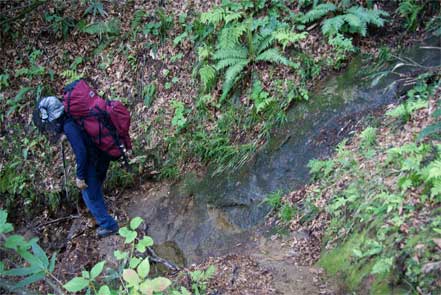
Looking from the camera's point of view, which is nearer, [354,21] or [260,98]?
[354,21]

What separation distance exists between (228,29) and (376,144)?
3.31 metres

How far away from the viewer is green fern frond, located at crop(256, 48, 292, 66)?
23.1 feet

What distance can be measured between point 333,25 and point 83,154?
4.15 metres

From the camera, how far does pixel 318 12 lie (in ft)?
23.5

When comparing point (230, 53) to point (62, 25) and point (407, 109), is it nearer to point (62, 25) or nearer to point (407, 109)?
point (407, 109)

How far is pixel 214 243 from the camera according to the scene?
611cm

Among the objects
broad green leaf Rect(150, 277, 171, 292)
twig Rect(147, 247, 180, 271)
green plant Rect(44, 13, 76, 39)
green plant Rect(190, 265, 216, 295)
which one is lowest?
twig Rect(147, 247, 180, 271)

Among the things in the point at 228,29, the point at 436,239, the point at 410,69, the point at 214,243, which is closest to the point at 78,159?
the point at 214,243

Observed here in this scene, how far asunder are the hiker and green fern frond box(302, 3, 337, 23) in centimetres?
380

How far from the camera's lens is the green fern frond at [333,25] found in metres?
6.93

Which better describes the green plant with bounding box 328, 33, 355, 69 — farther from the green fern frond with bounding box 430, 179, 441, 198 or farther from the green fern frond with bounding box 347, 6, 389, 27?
the green fern frond with bounding box 430, 179, 441, 198

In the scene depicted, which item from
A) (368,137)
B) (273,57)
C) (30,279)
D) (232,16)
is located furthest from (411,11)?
(30,279)

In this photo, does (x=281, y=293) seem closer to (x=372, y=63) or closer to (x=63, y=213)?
(x=372, y=63)

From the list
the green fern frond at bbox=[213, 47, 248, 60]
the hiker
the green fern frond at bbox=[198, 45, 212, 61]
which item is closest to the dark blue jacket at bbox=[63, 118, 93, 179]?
the hiker
